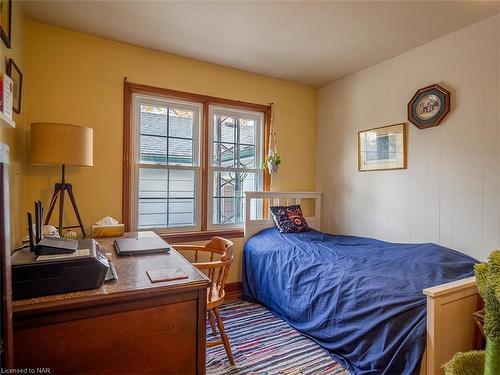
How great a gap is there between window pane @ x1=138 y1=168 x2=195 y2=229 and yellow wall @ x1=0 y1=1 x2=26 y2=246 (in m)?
0.93

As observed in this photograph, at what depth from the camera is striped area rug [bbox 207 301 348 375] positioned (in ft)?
6.02

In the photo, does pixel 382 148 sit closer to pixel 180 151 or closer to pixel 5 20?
pixel 180 151

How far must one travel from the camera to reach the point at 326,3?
2004 millimetres

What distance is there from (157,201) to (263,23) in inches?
75.4

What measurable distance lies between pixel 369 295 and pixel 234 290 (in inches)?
70.0

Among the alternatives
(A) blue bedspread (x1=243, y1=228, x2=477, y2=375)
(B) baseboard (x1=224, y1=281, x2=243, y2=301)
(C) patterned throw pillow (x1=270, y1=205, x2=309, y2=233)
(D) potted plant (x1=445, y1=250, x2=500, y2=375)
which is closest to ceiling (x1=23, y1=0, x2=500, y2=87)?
(C) patterned throw pillow (x1=270, y1=205, x2=309, y2=233)

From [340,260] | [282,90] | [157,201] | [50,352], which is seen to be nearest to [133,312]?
[50,352]

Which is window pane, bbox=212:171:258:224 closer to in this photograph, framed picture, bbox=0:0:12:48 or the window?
the window

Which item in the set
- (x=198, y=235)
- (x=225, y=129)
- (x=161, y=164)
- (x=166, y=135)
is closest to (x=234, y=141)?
(x=225, y=129)

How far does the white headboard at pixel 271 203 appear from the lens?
3164mm

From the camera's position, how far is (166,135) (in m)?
2.91

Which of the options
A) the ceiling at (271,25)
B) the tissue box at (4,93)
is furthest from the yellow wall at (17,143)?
the tissue box at (4,93)

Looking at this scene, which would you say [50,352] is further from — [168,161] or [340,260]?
[168,161]

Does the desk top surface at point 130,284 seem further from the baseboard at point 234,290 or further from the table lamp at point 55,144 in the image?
the baseboard at point 234,290
